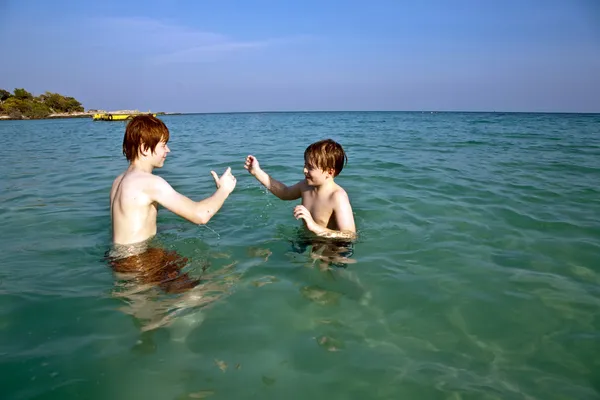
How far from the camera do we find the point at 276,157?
10727 mm

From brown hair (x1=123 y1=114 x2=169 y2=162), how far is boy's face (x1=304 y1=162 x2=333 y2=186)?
4.47 feet

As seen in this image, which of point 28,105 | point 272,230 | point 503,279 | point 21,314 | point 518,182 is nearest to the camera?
point 21,314

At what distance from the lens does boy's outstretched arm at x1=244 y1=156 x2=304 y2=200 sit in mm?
4391

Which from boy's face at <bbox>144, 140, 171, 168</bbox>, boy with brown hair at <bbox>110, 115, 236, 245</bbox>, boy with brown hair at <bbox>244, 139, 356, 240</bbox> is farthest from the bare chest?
boy's face at <bbox>144, 140, 171, 168</bbox>

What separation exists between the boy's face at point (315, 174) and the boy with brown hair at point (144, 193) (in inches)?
31.0

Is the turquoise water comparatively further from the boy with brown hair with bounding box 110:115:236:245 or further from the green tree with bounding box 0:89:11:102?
the green tree with bounding box 0:89:11:102

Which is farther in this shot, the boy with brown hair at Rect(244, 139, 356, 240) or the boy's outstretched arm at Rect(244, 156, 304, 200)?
the boy's outstretched arm at Rect(244, 156, 304, 200)

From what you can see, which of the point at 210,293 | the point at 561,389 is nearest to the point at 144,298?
the point at 210,293

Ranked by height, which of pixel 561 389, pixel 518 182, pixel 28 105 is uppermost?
pixel 28 105

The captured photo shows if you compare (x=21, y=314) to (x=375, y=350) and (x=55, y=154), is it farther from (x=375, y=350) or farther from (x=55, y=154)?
(x=55, y=154)

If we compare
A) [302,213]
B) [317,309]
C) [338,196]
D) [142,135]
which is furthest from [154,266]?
[338,196]

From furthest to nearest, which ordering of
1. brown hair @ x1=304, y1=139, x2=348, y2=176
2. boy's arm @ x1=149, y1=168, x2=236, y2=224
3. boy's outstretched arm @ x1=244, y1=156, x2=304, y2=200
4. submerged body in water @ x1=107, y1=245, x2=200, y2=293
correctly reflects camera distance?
boy's outstretched arm @ x1=244, y1=156, x2=304, y2=200, brown hair @ x1=304, y1=139, x2=348, y2=176, boy's arm @ x1=149, y1=168, x2=236, y2=224, submerged body in water @ x1=107, y1=245, x2=200, y2=293

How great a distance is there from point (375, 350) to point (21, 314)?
2.41 m

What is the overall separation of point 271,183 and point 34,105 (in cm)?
7435
